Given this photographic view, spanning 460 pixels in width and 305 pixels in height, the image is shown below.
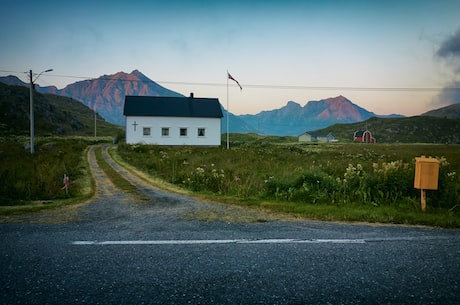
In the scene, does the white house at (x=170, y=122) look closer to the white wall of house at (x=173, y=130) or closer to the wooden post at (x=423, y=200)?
the white wall of house at (x=173, y=130)

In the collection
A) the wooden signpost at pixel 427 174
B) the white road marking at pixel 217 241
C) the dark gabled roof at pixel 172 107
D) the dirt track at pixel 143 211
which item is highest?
the dark gabled roof at pixel 172 107

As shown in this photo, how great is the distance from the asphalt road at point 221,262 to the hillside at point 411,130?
14144 cm

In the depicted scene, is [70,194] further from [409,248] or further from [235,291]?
[409,248]

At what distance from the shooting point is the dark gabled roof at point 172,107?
4528cm

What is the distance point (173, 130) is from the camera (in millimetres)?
45656

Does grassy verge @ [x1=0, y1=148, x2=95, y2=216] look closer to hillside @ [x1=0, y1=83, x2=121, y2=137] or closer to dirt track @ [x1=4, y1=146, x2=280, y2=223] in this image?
dirt track @ [x1=4, y1=146, x2=280, y2=223]

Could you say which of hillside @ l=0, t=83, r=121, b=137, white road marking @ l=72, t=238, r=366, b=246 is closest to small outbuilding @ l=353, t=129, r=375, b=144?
hillside @ l=0, t=83, r=121, b=137

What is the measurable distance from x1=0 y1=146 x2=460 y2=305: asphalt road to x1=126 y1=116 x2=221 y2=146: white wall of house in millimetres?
38289

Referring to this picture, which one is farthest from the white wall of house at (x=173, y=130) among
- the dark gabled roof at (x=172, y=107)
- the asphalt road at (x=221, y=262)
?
the asphalt road at (x=221, y=262)

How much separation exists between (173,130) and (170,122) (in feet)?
4.20

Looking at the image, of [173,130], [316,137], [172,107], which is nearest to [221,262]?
[173,130]

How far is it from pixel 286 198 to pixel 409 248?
470cm

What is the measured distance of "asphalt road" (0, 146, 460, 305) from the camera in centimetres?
366

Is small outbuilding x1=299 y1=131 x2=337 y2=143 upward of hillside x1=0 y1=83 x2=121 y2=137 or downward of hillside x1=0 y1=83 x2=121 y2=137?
downward
